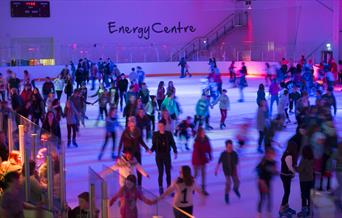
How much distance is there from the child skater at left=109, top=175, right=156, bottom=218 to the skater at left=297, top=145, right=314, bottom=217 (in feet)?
10.2

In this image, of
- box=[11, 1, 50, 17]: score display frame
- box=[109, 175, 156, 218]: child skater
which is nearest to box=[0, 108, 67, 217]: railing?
box=[109, 175, 156, 218]: child skater

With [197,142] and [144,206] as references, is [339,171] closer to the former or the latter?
[197,142]

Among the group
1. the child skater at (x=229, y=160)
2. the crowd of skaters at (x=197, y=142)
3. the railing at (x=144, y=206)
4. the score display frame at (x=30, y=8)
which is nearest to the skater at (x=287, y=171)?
the crowd of skaters at (x=197, y=142)

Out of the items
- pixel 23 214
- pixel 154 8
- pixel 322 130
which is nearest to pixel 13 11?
pixel 154 8

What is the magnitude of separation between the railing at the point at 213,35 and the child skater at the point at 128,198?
34773 millimetres

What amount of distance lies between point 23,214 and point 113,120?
596 centimetres

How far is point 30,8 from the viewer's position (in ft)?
120

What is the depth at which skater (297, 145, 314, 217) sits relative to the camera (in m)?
8.40

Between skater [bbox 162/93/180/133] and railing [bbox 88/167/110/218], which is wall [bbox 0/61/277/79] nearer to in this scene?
skater [bbox 162/93/180/133]

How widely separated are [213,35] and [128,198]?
119 ft

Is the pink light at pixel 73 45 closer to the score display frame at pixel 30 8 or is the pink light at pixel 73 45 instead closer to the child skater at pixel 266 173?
the score display frame at pixel 30 8

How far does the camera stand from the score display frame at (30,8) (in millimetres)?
36344

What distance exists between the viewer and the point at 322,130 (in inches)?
410

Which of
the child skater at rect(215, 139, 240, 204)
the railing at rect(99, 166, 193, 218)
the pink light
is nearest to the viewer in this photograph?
the railing at rect(99, 166, 193, 218)
